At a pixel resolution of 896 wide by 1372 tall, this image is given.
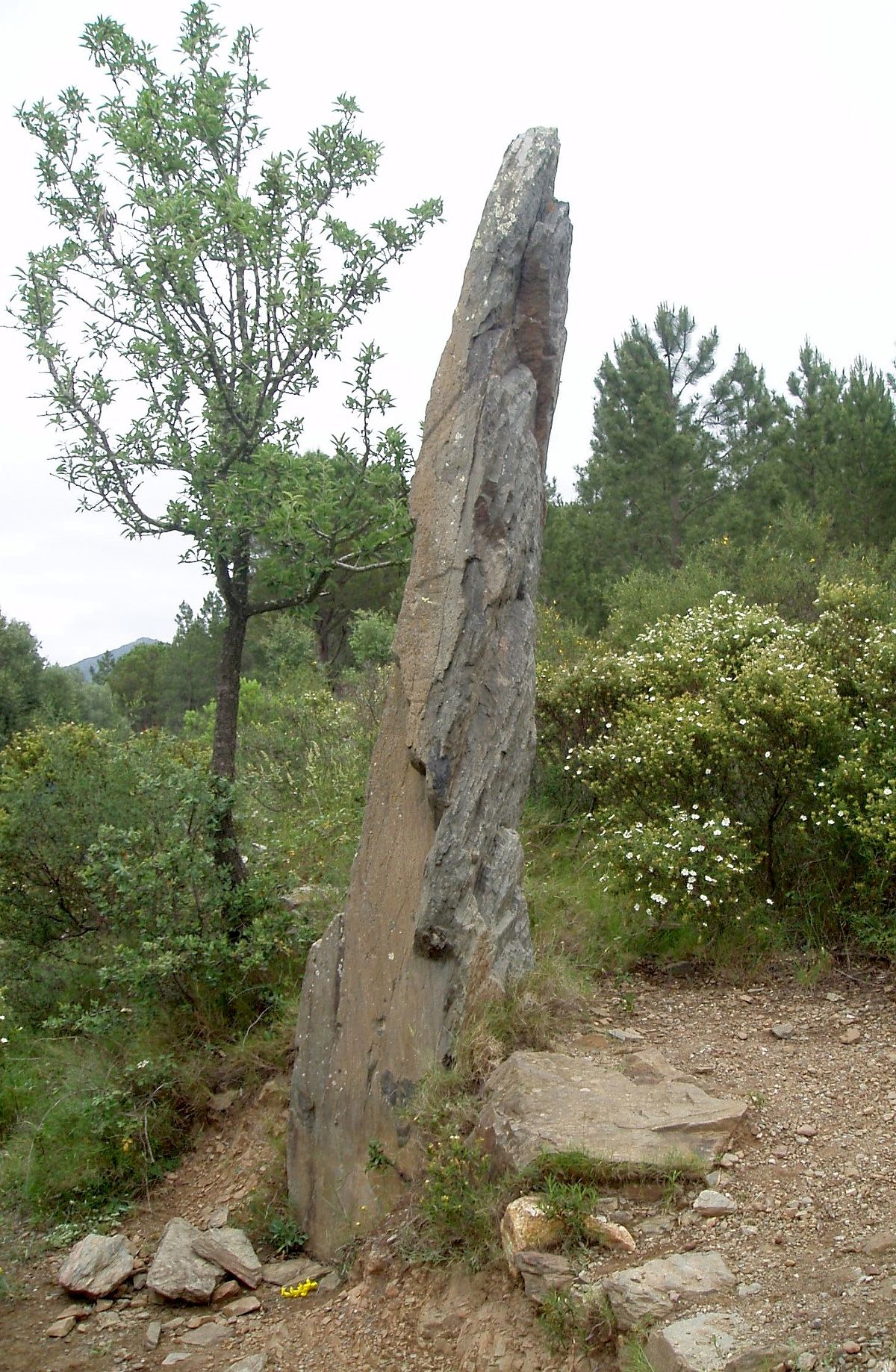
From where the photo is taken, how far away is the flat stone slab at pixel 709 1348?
339 cm

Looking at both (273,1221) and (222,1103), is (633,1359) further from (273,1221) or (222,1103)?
(222,1103)

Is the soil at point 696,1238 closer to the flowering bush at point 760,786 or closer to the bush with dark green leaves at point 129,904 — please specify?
the flowering bush at point 760,786

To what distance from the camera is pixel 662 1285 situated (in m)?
3.87

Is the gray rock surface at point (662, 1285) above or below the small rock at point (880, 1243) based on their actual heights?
below

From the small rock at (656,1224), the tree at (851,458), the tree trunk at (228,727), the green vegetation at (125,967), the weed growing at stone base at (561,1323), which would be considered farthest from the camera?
the tree at (851,458)

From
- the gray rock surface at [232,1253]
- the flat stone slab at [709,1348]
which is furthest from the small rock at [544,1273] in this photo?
the gray rock surface at [232,1253]

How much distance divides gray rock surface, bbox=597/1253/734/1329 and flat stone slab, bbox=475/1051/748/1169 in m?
0.53

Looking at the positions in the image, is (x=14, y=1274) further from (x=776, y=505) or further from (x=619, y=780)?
(x=776, y=505)

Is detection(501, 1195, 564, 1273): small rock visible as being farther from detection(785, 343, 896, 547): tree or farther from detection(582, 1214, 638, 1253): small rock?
detection(785, 343, 896, 547): tree

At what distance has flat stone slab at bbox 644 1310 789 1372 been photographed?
339 centimetres

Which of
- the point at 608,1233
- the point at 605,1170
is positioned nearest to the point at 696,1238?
the point at 608,1233

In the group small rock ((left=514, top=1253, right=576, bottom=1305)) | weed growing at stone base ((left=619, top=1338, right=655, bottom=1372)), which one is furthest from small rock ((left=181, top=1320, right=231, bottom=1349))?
weed growing at stone base ((left=619, top=1338, right=655, bottom=1372))

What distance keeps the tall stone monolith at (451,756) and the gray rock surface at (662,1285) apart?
4.86 feet

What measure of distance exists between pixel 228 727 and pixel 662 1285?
4510 millimetres
